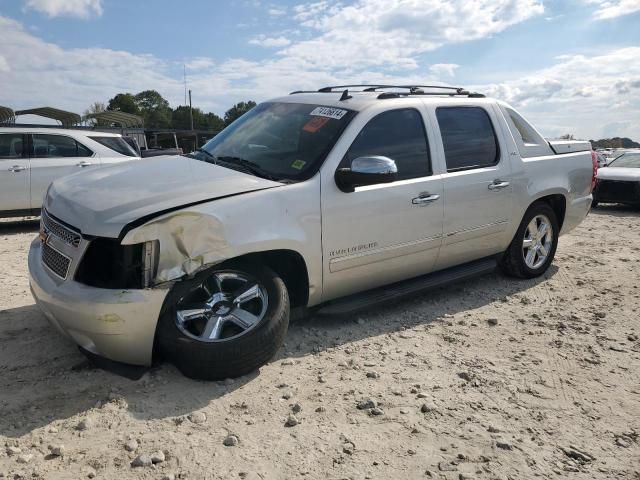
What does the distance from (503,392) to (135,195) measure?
7.90 feet

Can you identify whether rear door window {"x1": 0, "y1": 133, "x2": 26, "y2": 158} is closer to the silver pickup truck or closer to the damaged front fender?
the silver pickup truck

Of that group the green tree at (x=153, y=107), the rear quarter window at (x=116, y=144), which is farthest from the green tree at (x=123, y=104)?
the rear quarter window at (x=116, y=144)

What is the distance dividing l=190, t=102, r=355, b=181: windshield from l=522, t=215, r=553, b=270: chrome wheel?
244cm

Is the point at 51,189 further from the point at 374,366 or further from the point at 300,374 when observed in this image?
the point at 374,366

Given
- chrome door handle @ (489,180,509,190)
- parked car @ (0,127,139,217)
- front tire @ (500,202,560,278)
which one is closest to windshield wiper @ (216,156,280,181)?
chrome door handle @ (489,180,509,190)

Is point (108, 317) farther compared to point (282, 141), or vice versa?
point (282, 141)

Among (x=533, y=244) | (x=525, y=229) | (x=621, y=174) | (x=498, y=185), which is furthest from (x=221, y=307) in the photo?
(x=621, y=174)

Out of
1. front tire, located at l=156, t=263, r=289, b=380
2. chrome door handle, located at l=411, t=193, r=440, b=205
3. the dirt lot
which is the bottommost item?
the dirt lot

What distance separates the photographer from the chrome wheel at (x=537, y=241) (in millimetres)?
5289

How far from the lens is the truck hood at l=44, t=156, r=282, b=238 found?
9.68 ft

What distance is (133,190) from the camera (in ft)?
10.5

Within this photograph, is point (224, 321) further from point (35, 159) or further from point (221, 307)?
point (35, 159)

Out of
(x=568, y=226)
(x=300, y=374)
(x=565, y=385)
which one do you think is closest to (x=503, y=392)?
(x=565, y=385)

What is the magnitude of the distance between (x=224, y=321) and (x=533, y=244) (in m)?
3.47
